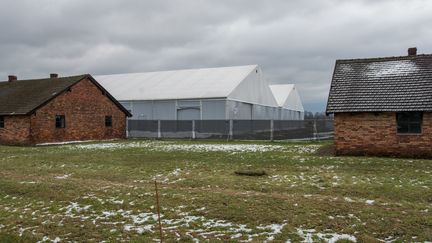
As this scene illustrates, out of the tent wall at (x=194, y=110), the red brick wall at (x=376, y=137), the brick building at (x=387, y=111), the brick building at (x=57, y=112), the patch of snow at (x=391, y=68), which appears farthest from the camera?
the tent wall at (x=194, y=110)

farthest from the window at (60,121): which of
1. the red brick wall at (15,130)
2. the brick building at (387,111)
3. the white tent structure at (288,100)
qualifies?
the white tent structure at (288,100)

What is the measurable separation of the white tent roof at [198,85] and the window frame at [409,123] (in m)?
18.5

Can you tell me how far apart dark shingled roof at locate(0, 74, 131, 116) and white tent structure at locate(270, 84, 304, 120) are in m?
29.9

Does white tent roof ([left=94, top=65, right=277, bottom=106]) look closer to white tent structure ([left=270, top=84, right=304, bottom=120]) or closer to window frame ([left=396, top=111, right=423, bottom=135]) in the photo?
white tent structure ([left=270, top=84, right=304, bottom=120])

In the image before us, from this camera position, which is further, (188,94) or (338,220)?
(188,94)

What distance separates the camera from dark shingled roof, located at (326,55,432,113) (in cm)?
1780

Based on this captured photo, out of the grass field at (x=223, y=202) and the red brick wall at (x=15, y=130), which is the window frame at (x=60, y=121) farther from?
the grass field at (x=223, y=202)

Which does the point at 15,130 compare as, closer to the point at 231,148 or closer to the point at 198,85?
the point at 231,148

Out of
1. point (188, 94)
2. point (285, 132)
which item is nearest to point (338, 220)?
point (285, 132)

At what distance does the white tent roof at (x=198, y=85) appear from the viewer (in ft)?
121

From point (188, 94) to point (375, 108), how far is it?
Answer: 21589 mm

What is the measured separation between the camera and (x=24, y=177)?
43.9 feet

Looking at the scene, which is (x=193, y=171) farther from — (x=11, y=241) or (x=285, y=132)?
(x=285, y=132)

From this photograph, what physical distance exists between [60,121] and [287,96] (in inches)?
1412
